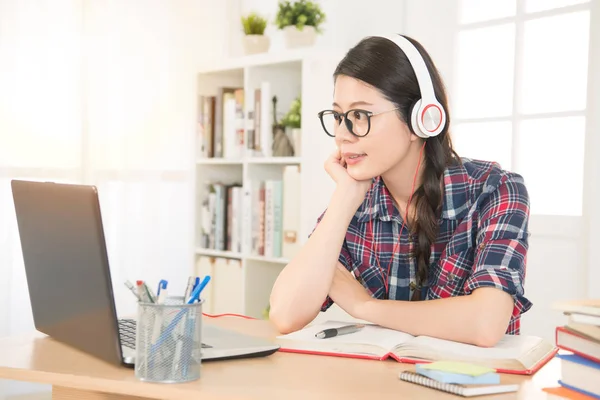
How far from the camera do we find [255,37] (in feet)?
11.3

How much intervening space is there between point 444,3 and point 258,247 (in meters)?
1.35

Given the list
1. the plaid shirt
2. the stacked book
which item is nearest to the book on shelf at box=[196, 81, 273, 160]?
the plaid shirt

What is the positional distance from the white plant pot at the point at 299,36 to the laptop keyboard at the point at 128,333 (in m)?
2.04

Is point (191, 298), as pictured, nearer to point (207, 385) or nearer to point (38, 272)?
point (207, 385)

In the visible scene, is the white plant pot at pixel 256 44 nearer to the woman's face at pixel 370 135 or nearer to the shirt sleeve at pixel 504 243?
the woman's face at pixel 370 135

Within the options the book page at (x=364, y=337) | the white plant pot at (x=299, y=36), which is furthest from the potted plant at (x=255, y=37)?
the book page at (x=364, y=337)

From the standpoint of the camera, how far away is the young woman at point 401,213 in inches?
62.9

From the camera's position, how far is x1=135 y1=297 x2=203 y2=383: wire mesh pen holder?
1059mm

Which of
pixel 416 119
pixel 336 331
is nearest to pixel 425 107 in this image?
pixel 416 119

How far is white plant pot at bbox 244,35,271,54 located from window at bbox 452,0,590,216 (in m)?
0.89

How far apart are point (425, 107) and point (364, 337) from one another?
567mm

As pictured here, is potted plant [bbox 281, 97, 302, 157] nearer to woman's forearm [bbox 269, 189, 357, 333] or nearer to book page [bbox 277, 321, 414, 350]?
woman's forearm [bbox 269, 189, 357, 333]

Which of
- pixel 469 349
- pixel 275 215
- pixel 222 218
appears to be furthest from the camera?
pixel 222 218

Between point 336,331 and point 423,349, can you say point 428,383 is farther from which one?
point 336,331
